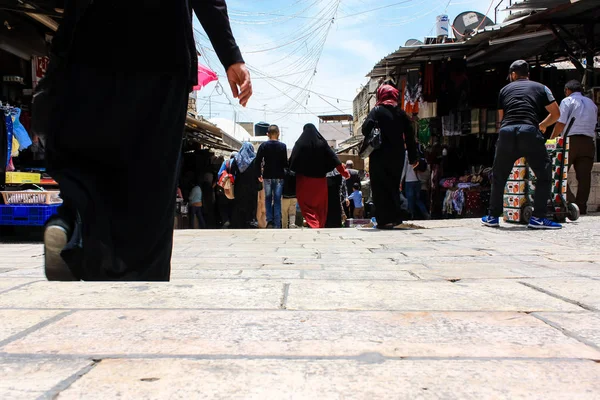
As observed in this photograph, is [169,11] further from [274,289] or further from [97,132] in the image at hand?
[274,289]

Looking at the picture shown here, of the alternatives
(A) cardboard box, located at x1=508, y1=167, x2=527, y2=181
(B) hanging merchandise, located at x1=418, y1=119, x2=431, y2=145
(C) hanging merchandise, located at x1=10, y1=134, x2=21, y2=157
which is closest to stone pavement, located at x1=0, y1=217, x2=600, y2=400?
(A) cardboard box, located at x1=508, y1=167, x2=527, y2=181

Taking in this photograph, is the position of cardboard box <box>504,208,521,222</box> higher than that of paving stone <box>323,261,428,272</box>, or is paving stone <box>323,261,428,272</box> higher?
cardboard box <box>504,208,521,222</box>

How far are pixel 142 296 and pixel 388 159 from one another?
4.95 meters

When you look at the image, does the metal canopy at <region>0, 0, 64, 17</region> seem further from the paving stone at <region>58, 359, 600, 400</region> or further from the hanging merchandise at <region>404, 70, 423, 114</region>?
the hanging merchandise at <region>404, 70, 423, 114</region>

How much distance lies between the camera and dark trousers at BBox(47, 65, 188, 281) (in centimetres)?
183

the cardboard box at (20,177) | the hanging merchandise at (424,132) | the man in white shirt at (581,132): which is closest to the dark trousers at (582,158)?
the man in white shirt at (581,132)

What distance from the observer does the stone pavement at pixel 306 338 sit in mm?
1028

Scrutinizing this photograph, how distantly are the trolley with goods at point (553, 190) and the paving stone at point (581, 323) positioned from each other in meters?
5.01

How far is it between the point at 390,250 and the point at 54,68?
286 cm

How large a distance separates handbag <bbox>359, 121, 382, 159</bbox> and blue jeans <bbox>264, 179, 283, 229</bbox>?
2382 millimetres

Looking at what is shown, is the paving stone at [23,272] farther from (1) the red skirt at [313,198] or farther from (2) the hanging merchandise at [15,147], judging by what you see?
(1) the red skirt at [313,198]

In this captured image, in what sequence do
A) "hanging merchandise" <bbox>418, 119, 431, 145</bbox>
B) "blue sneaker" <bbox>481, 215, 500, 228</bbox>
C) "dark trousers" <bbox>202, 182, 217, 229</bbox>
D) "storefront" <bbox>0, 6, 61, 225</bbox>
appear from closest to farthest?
"storefront" <bbox>0, 6, 61, 225</bbox>, "blue sneaker" <bbox>481, 215, 500, 228</bbox>, "hanging merchandise" <bbox>418, 119, 431, 145</bbox>, "dark trousers" <bbox>202, 182, 217, 229</bbox>

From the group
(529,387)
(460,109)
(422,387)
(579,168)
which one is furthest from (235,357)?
(460,109)

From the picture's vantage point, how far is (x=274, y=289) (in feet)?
6.63
